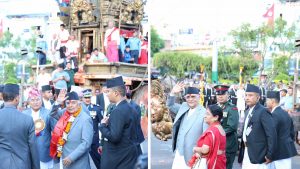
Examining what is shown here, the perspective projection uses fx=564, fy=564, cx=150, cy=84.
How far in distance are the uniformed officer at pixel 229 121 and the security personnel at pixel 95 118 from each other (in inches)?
76.7

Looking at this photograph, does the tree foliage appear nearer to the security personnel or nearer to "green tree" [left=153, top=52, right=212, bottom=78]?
"green tree" [left=153, top=52, right=212, bottom=78]

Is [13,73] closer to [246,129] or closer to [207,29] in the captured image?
[207,29]

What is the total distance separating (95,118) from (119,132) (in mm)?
3070

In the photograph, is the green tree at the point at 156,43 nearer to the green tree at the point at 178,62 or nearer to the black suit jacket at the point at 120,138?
the green tree at the point at 178,62

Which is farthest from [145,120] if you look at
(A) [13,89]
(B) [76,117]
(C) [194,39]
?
(A) [13,89]

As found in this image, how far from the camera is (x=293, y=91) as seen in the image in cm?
962

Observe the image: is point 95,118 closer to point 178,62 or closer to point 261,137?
point 178,62

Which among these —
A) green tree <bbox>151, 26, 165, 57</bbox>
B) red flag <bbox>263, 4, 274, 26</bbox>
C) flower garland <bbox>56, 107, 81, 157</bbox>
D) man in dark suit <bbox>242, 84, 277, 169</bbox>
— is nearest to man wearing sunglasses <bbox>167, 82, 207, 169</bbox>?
man in dark suit <bbox>242, 84, 277, 169</bbox>

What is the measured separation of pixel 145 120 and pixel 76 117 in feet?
8.17

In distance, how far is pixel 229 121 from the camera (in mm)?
8320

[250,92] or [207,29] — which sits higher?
[207,29]

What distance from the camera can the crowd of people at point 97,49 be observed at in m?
10.1

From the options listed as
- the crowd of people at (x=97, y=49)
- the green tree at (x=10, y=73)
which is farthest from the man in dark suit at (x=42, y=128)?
the green tree at (x=10, y=73)

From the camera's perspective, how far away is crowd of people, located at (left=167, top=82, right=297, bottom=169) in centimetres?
660
